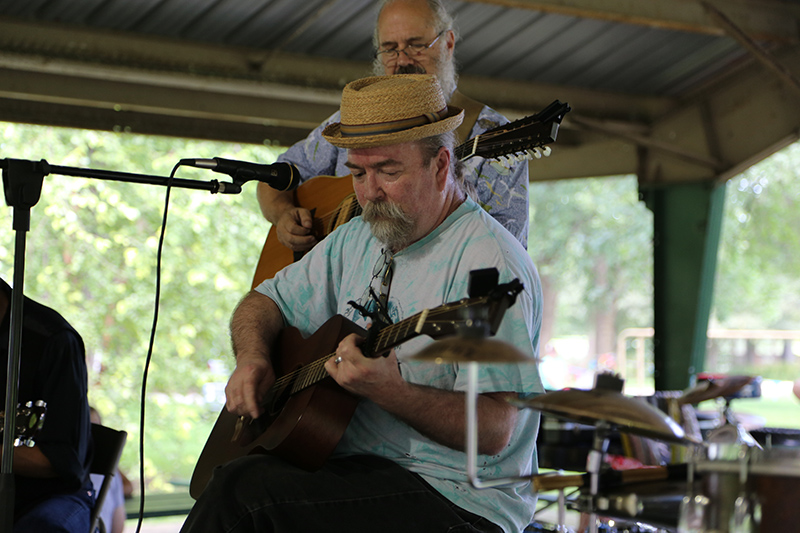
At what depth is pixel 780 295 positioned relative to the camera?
508 inches

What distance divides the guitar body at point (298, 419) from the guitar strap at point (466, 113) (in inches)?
38.2

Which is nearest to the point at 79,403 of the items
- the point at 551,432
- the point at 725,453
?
the point at 725,453

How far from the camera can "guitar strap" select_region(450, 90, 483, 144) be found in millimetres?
2729

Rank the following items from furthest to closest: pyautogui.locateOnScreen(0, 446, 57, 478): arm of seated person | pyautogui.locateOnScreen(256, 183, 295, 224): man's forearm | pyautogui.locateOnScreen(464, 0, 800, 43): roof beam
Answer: pyautogui.locateOnScreen(464, 0, 800, 43): roof beam
pyautogui.locateOnScreen(256, 183, 295, 224): man's forearm
pyautogui.locateOnScreen(0, 446, 57, 478): arm of seated person

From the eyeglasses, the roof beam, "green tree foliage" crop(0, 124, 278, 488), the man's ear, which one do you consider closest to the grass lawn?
"green tree foliage" crop(0, 124, 278, 488)

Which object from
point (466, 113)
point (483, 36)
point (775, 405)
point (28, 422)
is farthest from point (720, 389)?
point (775, 405)

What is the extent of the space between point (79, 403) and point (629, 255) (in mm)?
A: 11525

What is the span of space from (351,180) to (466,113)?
1.54 ft

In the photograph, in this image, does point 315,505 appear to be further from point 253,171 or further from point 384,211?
point 253,171

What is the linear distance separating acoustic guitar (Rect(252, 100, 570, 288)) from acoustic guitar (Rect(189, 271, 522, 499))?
662 millimetres

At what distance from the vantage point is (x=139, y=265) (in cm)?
857

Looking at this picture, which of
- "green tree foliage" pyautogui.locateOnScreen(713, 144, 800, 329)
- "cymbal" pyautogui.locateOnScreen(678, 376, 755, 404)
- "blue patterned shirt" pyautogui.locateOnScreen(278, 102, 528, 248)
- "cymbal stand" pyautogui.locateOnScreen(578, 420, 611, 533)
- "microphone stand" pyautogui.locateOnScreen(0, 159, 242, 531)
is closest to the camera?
"cymbal stand" pyautogui.locateOnScreen(578, 420, 611, 533)

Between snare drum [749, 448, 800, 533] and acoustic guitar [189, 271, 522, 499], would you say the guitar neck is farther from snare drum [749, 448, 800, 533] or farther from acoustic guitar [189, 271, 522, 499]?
snare drum [749, 448, 800, 533]

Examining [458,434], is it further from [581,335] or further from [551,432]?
[581,335]
